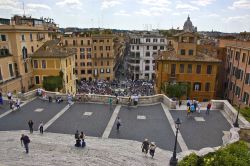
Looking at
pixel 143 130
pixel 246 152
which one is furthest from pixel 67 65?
pixel 246 152

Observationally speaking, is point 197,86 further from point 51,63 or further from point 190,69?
point 51,63

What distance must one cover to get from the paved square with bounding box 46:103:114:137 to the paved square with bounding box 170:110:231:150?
22.8 feet

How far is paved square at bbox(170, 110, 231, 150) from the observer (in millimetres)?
16875

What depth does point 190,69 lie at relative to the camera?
1588 inches

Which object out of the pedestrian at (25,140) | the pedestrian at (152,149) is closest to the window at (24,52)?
the pedestrian at (25,140)

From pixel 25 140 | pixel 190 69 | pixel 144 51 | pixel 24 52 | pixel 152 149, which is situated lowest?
pixel 152 149

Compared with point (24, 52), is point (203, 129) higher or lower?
lower

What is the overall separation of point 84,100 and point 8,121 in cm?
846

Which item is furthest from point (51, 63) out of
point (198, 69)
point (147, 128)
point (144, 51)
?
point (144, 51)

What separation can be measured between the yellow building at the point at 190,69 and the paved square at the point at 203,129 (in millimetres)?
17867

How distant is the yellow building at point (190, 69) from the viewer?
40.0m

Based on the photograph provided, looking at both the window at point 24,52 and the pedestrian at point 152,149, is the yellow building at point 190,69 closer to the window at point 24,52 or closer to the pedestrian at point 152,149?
the window at point 24,52

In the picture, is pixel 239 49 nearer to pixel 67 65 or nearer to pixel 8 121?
pixel 67 65

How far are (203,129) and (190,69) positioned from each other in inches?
894
